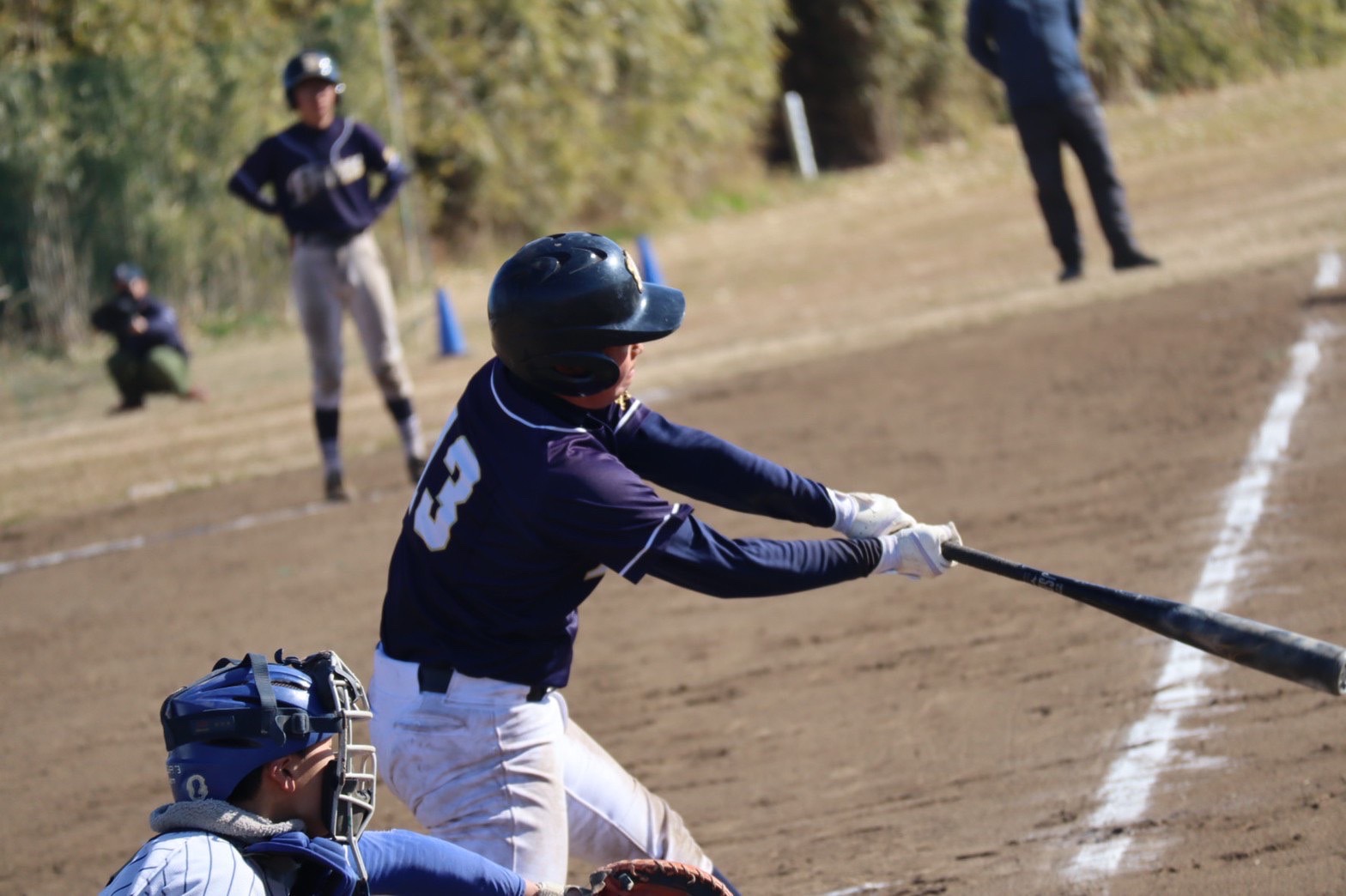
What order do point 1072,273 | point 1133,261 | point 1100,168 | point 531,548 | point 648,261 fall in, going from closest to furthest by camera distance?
point 531,548, point 1100,168, point 1133,261, point 1072,273, point 648,261

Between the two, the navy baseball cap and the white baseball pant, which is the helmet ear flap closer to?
the white baseball pant

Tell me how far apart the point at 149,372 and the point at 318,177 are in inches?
207

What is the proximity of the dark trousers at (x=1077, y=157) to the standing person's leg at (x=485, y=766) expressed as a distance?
905cm

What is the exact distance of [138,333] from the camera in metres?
13.3

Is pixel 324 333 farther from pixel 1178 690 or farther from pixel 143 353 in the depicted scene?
pixel 1178 690

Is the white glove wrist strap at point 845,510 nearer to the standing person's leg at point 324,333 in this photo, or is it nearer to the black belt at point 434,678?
the black belt at point 434,678

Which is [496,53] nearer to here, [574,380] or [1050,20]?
[1050,20]

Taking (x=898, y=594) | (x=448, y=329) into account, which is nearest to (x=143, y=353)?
(x=448, y=329)

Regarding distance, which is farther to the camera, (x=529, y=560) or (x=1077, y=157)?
(x=1077, y=157)

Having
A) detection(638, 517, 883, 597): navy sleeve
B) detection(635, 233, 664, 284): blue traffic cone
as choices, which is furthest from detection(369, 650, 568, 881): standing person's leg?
detection(635, 233, 664, 284): blue traffic cone

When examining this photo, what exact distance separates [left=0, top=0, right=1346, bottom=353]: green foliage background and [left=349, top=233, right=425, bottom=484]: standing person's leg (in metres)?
5.67

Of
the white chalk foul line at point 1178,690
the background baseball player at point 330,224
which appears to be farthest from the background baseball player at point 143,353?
the white chalk foul line at point 1178,690

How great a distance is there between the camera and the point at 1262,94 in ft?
75.0

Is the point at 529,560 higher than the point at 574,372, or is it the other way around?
the point at 574,372
